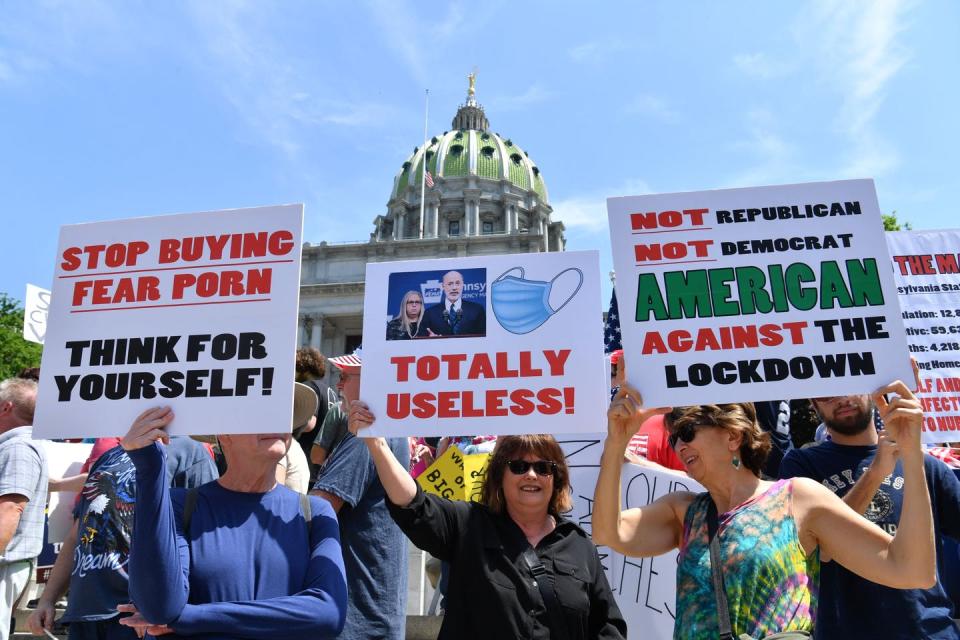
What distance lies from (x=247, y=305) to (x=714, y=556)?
1.92 meters

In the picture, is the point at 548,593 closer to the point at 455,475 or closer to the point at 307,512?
the point at 307,512

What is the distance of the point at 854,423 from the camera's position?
10.8ft

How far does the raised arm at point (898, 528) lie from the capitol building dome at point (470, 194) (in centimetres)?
6873

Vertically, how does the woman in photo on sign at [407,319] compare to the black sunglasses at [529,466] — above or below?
above

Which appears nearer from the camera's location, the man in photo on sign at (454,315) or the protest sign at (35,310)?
the man in photo on sign at (454,315)

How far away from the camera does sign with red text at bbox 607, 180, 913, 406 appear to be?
2.74 meters

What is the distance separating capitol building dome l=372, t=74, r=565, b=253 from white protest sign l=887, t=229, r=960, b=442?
66438 millimetres

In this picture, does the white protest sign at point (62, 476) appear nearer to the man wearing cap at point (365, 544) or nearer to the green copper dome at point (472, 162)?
the man wearing cap at point (365, 544)

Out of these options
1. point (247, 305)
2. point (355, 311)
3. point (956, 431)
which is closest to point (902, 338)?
point (956, 431)

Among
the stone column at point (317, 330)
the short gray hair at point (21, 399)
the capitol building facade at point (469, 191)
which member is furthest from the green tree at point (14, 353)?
the short gray hair at point (21, 399)

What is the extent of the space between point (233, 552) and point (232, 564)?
38 mm

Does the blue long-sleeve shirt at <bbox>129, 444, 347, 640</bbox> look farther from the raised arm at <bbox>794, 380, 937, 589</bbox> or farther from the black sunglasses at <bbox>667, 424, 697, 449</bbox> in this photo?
the raised arm at <bbox>794, 380, 937, 589</bbox>

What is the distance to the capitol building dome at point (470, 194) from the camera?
73.9 m

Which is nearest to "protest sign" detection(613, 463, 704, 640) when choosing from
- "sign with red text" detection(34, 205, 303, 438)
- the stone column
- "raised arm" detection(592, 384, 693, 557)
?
"raised arm" detection(592, 384, 693, 557)
